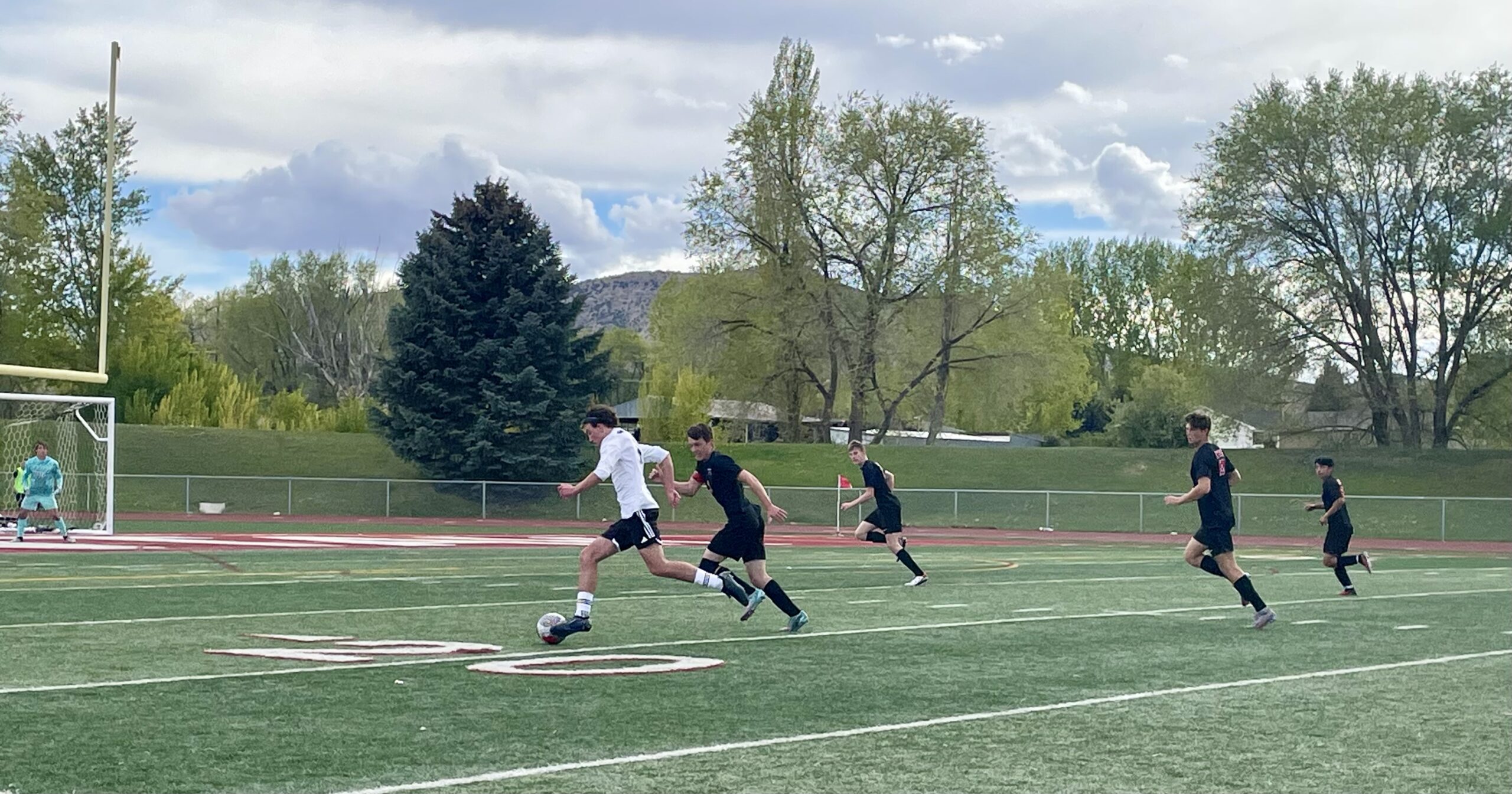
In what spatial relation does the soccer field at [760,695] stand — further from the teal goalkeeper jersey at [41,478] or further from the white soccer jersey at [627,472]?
the teal goalkeeper jersey at [41,478]

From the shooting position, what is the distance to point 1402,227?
53469mm

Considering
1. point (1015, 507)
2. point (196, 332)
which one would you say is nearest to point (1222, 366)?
point (1015, 507)

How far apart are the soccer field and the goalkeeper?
30.6ft

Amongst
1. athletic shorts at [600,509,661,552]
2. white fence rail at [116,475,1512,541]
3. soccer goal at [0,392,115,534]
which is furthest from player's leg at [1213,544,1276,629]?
white fence rail at [116,475,1512,541]

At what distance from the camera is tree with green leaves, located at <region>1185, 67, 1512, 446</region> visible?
5247 centimetres

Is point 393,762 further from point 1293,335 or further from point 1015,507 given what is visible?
point 1293,335

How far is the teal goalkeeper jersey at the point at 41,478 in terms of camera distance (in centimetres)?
2639

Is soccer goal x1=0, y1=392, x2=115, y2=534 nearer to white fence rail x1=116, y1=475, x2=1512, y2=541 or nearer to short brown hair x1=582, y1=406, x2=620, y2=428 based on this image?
white fence rail x1=116, y1=475, x2=1512, y2=541

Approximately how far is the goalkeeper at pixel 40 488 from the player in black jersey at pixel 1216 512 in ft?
63.6

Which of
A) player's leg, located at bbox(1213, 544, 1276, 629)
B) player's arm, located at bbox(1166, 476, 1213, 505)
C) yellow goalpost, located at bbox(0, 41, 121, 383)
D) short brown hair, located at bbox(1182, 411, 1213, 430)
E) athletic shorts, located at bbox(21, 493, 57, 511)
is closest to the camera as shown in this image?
player's arm, located at bbox(1166, 476, 1213, 505)

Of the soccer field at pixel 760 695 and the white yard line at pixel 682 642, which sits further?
the white yard line at pixel 682 642

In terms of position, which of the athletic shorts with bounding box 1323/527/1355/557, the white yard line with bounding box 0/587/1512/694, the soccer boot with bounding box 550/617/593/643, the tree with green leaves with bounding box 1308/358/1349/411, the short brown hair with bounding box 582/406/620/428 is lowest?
the white yard line with bounding box 0/587/1512/694

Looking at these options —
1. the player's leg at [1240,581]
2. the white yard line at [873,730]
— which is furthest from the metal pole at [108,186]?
the white yard line at [873,730]

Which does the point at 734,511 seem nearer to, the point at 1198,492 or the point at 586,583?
the point at 586,583
